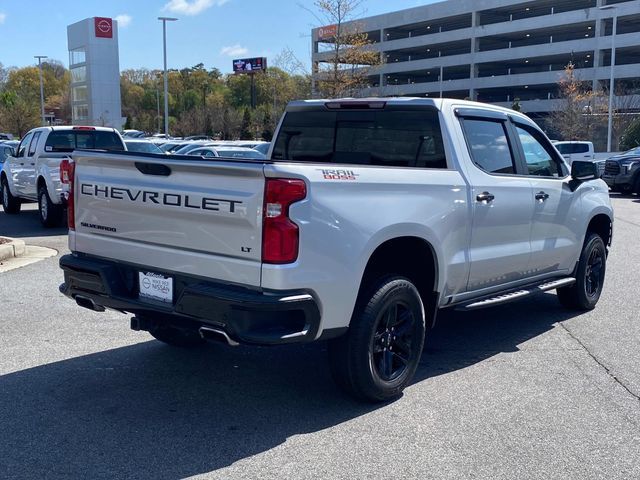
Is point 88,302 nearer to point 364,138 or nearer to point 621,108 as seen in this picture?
point 364,138

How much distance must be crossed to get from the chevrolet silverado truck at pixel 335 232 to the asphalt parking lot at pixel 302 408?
406mm

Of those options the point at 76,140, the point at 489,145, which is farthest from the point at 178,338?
the point at 76,140

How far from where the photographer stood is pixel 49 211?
557 inches

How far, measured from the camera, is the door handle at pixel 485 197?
5.79m

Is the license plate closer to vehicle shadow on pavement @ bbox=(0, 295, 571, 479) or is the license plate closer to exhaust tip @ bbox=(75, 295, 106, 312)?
exhaust tip @ bbox=(75, 295, 106, 312)

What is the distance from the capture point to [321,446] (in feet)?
14.4

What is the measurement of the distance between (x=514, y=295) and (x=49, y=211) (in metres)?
10.5

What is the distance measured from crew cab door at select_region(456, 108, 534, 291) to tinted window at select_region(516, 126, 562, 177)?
29 centimetres

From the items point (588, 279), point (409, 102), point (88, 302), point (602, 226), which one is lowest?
point (588, 279)

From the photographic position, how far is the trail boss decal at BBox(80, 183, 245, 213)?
14.2 feet

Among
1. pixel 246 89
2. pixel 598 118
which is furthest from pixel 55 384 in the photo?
pixel 246 89

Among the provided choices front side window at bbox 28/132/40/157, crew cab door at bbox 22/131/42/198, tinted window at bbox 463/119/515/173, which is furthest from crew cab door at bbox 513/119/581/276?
front side window at bbox 28/132/40/157

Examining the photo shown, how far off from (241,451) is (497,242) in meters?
2.94

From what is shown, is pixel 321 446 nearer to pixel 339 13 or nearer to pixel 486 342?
pixel 486 342
